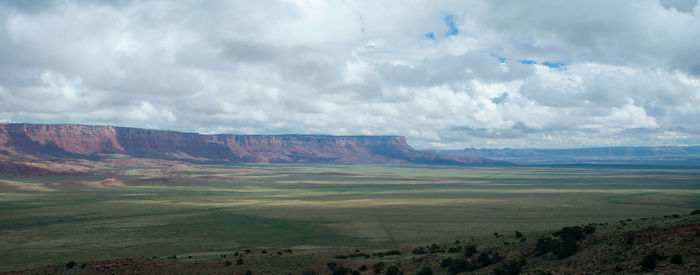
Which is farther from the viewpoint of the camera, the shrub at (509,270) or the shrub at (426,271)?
the shrub at (426,271)

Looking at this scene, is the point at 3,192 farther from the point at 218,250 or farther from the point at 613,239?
the point at 613,239

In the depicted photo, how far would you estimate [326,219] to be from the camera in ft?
214

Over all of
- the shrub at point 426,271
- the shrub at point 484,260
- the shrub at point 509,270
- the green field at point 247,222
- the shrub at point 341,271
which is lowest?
the green field at point 247,222

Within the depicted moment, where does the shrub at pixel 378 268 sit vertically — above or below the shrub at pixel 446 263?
below

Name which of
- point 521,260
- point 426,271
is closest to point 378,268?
point 426,271

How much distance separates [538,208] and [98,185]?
378 ft

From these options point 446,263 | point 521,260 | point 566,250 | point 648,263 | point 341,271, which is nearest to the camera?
point 648,263

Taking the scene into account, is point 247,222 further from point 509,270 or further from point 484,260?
point 509,270

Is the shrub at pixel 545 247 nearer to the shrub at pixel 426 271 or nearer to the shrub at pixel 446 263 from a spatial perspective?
the shrub at pixel 446 263

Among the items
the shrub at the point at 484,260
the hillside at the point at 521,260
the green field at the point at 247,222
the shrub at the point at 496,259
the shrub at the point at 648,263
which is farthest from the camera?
the green field at the point at 247,222

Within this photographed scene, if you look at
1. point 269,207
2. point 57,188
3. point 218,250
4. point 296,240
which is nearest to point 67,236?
point 218,250

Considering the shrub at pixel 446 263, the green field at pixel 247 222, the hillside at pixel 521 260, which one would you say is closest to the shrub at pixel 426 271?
the hillside at pixel 521 260

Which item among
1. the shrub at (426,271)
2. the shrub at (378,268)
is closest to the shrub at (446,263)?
the shrub at (426,271)

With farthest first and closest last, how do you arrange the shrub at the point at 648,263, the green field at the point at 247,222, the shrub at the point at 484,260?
the green field at the point at 247,222
the shrub at the point at 484,260
the shrub at the point at 648,263
